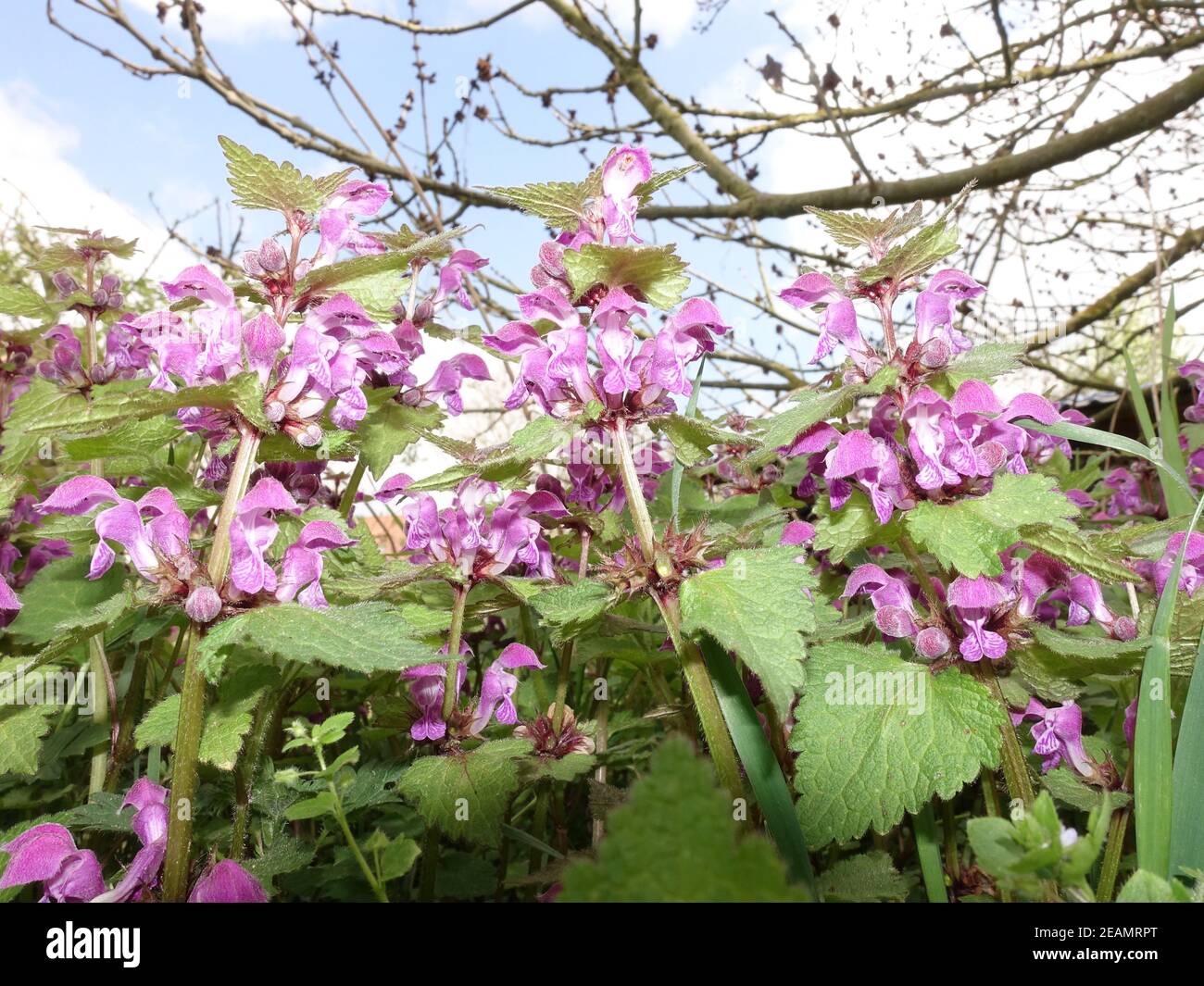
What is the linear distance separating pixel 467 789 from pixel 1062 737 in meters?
0.92

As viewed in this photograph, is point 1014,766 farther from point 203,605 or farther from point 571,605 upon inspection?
point 203,605

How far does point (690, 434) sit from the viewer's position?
1.13m

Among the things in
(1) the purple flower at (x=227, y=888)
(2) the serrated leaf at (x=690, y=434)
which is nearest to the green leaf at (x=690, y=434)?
(2) the serrated leaf at (x=690, y=434)

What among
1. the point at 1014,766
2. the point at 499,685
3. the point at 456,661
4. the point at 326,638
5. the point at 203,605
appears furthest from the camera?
the point at 499,685

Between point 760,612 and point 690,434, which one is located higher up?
point 690,434

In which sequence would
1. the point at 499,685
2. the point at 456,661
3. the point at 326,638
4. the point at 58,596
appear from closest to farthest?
1. the point at 326,638
2. the point at 456,661
3. the point at 499,685
4. the point at 58,596

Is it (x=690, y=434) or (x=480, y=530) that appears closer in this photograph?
(x=690, y=434)

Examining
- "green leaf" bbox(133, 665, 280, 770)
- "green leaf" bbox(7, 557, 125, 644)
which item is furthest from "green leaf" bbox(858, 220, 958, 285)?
"green leaf" bbox(7, 557, 125, 644)

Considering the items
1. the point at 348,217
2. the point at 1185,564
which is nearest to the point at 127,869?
the point at 348,217

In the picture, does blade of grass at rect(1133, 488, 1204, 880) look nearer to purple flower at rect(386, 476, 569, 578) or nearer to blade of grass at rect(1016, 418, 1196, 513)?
blade of grass at rect(1016, 418, 1196, 513)

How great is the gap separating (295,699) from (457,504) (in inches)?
26.1

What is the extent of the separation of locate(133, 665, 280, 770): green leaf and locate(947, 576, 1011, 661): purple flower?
3.33 ft

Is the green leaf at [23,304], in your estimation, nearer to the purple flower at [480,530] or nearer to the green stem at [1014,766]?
A: the purple flower at [480,530]

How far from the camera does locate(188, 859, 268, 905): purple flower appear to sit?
38.5 inches
